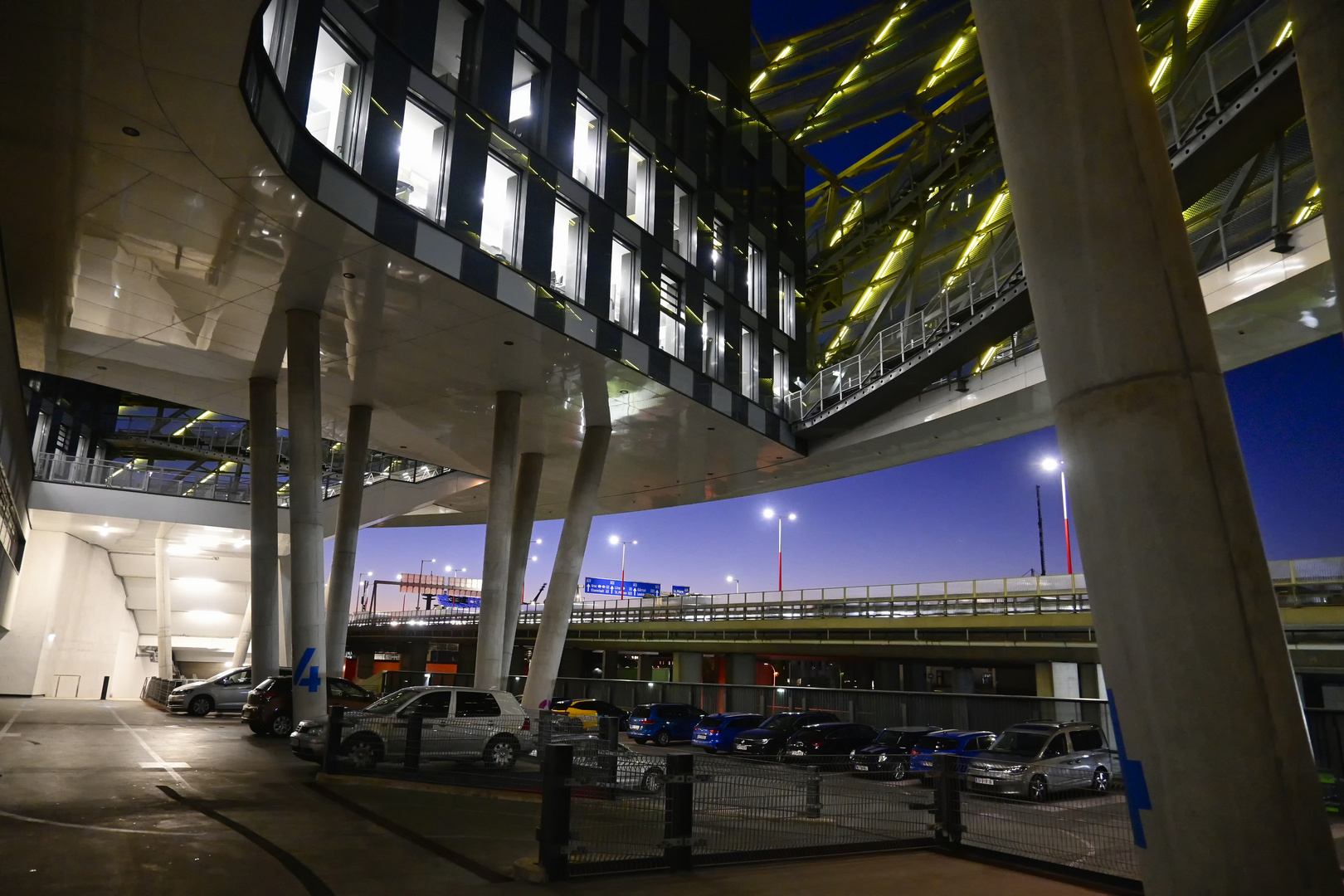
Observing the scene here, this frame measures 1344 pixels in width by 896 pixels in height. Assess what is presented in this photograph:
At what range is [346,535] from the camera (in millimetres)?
29391

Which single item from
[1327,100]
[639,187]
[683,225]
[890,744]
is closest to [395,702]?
[890,744]

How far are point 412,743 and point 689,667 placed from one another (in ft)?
146

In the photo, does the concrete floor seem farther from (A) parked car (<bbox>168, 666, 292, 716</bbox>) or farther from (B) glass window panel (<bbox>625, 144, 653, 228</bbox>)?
(B) glass window panel (<bbox>625, 144, 653, 228</bbox>)

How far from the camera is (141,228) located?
18.0 metres

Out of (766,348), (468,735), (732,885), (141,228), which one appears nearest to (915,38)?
(766,348)

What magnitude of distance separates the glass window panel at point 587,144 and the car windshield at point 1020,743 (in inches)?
731

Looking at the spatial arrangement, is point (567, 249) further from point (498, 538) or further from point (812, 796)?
point (812, 796)

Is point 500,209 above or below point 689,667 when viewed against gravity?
above

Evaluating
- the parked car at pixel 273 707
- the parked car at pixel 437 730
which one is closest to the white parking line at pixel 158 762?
the parked car at pixel 437 730

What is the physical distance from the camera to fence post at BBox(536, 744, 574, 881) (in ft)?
26.8

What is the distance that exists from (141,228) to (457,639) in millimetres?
52471

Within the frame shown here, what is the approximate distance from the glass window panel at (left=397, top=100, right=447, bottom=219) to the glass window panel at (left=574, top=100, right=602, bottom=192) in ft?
17.8

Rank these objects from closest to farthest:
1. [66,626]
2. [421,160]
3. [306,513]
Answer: [421,160] < [306,513] < [66,626]

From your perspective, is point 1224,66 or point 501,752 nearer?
point 501,752
